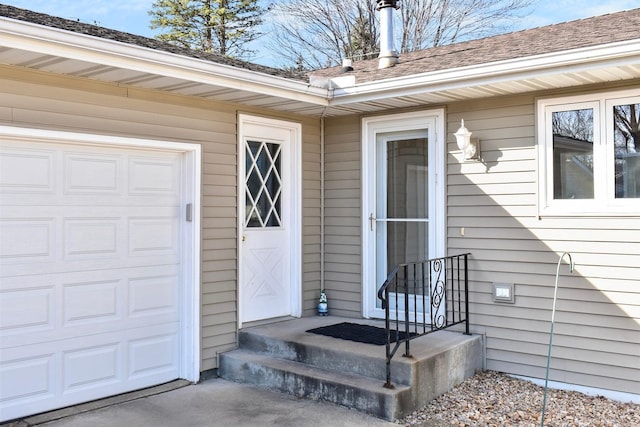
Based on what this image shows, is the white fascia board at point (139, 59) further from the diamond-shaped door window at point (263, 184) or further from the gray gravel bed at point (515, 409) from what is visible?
the gray gravel bed at point (515, 409)

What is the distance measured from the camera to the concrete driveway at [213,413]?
373cm

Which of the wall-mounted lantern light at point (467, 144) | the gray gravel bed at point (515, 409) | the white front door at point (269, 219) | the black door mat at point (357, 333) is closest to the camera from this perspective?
the gray gravel bed at point (515, 409)

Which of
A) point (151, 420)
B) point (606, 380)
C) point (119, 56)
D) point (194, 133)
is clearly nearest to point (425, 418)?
point (606, 380)

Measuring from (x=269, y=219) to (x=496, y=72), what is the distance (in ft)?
8.06

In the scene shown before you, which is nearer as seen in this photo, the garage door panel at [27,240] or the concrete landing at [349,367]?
the garage door panel at [27,240]

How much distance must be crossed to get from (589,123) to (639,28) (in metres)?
0.74

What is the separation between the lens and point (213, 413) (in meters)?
3.95

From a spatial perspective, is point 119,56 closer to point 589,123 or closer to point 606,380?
point 589,123

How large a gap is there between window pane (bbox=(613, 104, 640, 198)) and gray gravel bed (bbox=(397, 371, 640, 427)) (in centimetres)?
155

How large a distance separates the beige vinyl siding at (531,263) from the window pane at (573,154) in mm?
175

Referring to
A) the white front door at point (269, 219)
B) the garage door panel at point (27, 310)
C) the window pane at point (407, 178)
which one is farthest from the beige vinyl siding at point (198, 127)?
the garage door panel at point (27, 310)

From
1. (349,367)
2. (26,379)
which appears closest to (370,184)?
(349,367)

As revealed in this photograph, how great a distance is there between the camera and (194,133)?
466 centimetres

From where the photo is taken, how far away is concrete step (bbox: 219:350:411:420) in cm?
379
